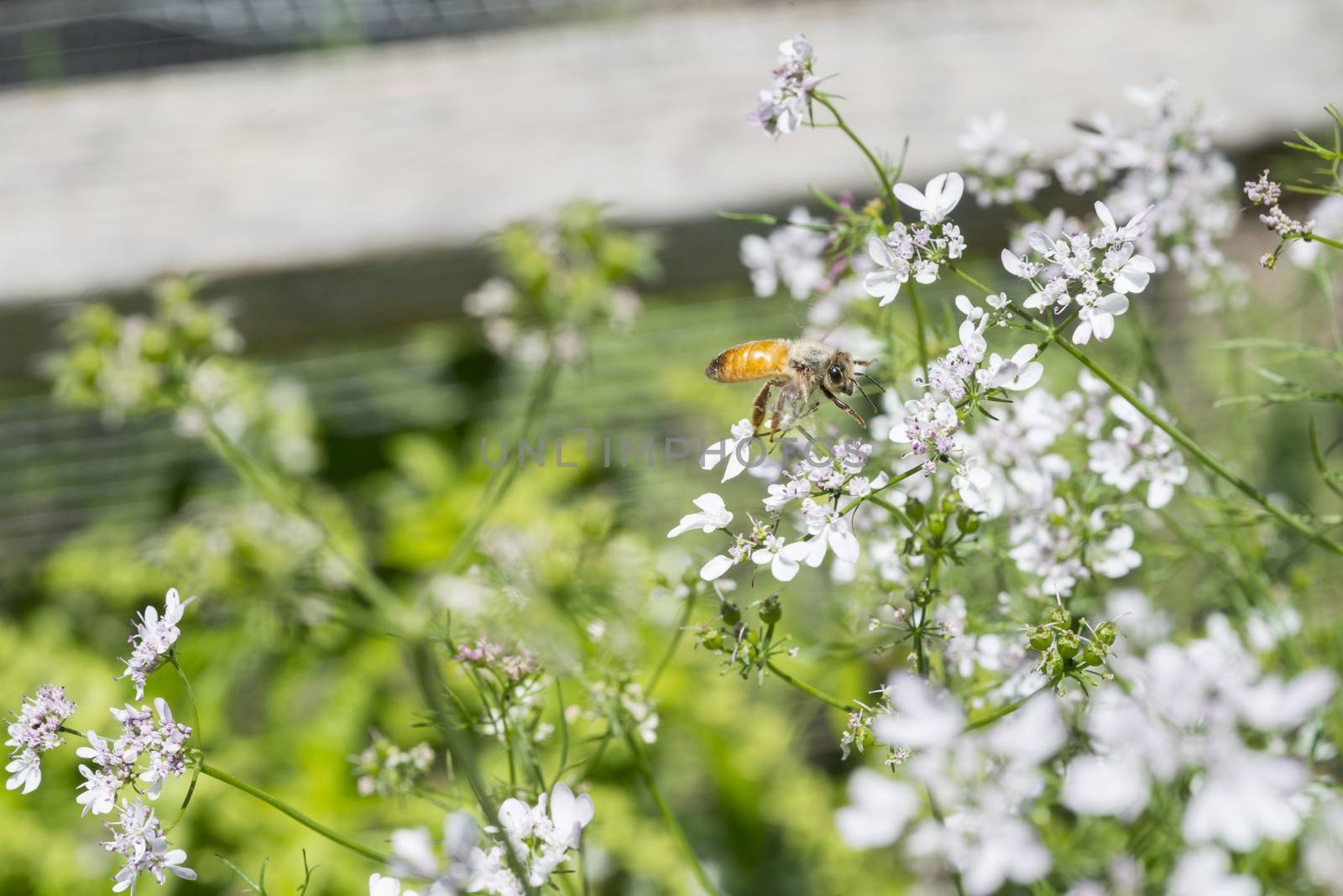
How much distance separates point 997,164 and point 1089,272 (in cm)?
39

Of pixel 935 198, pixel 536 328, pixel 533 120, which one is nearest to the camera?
pixel 935 198

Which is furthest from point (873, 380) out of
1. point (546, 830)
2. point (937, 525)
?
point (546, 830)

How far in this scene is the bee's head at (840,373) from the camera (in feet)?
3.27

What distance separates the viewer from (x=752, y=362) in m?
1.11

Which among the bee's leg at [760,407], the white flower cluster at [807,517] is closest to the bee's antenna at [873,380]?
the bee's leg at [760,407]

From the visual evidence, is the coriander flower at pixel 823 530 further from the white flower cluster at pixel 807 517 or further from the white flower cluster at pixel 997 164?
the white flower cluster at pixel 997 164

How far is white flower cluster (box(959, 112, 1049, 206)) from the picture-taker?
42.4 inches

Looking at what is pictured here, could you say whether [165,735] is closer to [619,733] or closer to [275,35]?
[619,733]

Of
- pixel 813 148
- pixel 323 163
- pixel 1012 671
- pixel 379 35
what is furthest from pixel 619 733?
pixel 379 35

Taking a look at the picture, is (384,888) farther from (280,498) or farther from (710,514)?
(280,498)

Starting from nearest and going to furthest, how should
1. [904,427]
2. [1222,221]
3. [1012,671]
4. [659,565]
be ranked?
[904,427], [1012,671], [1222,221], [659,565]

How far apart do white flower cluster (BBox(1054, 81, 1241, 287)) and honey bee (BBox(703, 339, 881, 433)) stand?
0.99 feet

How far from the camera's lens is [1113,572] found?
91 cm

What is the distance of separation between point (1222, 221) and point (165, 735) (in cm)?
106
